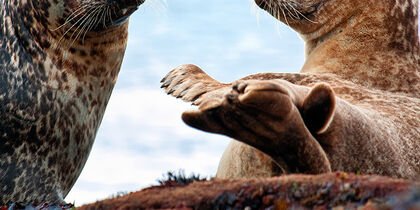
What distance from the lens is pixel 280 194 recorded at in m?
3.43

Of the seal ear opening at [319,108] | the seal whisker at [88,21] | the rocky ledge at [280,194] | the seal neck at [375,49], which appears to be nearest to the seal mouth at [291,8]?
the seal neck at [375,49]

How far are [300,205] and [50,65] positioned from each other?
4.88 meters

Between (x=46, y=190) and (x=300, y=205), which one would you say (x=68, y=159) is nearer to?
(x=46, y=190)

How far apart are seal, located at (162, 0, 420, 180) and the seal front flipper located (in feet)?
0.04

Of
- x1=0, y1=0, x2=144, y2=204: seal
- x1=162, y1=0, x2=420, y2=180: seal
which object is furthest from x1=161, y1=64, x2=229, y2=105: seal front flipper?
x1=0, y1=0, x2=144, y2=204: seal

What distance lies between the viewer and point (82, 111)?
7.67 meters

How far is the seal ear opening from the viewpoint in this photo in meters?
4.36

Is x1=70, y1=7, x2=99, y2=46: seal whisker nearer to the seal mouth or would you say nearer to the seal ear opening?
the seal mouth

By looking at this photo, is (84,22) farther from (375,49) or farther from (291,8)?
(375,49)

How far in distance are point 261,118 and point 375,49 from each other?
327 cm

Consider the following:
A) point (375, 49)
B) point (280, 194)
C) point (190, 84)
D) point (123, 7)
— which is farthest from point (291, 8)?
point (280, 194)

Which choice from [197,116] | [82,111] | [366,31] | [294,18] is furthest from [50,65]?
[197,116]

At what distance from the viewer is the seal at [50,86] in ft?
24.0

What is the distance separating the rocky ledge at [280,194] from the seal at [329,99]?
53 centimetres
